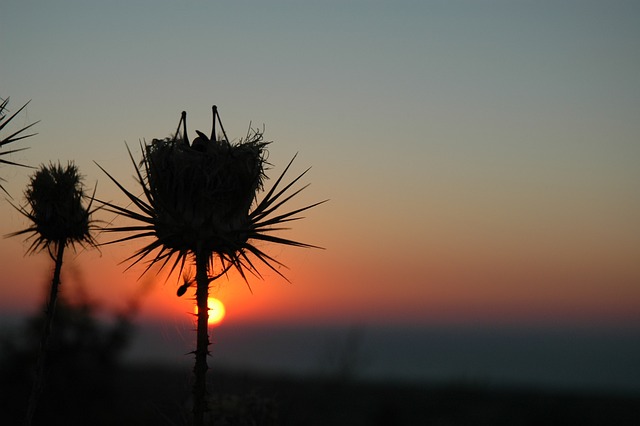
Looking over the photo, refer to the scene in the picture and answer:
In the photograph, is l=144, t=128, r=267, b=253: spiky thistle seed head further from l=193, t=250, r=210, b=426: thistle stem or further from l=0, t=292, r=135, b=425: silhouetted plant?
l=0, t=292, r=135, b=425: silhouetted plant

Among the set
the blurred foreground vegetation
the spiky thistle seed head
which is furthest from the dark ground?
the spiky thistle seed head

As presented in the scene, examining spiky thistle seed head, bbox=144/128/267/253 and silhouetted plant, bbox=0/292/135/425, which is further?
silhouetted plant, bbox=0/292/135/425

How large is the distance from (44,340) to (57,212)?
2.33 meters

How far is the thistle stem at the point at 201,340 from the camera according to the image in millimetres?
9434

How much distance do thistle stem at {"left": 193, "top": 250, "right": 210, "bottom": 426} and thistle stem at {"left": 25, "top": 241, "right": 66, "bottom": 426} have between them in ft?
12.0

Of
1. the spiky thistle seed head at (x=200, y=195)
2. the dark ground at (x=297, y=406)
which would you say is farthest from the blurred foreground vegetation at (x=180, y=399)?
the spiky thistle seed head at (x=200, y=195)

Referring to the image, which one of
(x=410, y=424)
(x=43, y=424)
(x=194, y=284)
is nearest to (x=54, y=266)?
(x=194, y=284)

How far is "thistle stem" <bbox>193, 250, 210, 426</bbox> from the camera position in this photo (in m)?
9.43

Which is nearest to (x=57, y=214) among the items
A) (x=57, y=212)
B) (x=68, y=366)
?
(x=57, y=212)

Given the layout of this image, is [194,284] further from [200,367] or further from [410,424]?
[410,424]

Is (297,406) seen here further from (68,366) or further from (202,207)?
(68,366)

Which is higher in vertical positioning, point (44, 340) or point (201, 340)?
point (44, 340)

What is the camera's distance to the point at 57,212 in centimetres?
1381

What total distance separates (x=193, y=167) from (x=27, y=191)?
17.8ft
